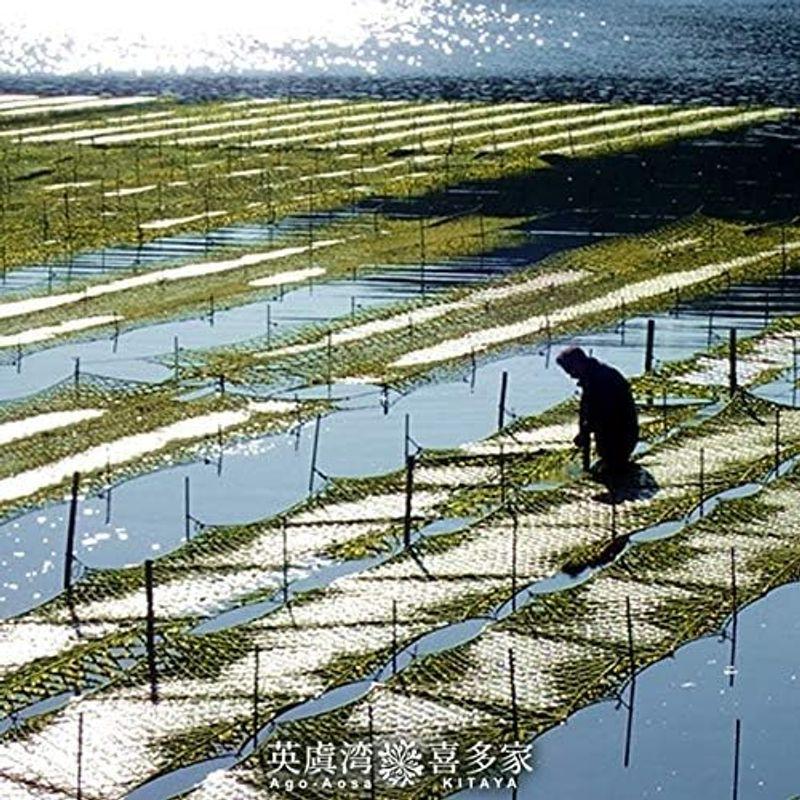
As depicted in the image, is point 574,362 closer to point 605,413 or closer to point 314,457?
point 605,413

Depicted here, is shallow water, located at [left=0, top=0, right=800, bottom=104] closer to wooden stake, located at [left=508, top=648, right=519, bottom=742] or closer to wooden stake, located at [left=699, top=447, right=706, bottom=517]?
wooden stake, located at [left=699, top=447, right=706, bottom=517]

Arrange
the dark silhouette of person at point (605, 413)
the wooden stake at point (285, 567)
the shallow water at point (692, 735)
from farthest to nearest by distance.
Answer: the dark silhouette of person at point (605, 413), the wooden stake at point (285, 567), the shallow water at point (692, 735)

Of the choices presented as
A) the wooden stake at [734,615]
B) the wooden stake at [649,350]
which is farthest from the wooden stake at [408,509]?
the wooden stake at [649,350]

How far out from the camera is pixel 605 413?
1566 centimetres

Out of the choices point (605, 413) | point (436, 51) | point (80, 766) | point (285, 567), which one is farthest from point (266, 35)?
point (80, 766)

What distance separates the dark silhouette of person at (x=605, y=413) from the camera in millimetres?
15555

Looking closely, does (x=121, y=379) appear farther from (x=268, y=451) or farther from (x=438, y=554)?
(x=438, y=554)

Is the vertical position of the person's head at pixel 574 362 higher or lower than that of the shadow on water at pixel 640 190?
higher

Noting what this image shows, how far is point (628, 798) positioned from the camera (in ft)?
36.0

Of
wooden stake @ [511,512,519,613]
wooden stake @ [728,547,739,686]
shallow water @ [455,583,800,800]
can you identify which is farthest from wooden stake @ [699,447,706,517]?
shallow water @ [455,583,800,800]

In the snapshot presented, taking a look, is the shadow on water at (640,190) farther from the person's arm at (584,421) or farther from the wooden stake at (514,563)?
the wooden stake at (514,563)

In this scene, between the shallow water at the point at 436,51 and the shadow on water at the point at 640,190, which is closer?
the shadow on water at the point at 640,190

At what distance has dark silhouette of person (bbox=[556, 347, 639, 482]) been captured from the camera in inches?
612

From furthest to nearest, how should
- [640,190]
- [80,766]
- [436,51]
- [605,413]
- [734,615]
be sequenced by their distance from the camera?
[436,51], [640,190], [605,413], [734,615], [80,766]
